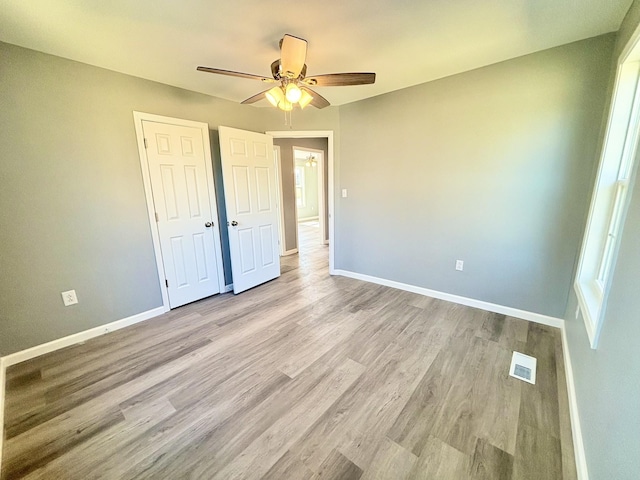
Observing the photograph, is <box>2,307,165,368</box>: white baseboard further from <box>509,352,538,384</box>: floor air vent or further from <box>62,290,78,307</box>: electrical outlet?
<box>509,352,538,384</box>: floor air vent

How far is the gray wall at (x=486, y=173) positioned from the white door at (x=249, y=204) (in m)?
1.13

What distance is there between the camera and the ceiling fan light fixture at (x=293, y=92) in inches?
72.3

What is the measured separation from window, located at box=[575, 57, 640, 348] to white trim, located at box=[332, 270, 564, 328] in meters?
0.66

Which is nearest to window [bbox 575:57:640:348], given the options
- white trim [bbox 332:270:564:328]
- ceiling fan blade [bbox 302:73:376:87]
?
white trim [bbox 332:270:564:328]

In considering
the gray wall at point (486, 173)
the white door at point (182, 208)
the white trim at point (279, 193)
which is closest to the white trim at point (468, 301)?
the gray wall at point (486, 173)

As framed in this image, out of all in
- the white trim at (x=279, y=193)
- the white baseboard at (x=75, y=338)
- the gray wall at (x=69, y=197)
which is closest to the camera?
the gray wall at (x=69, y=197)

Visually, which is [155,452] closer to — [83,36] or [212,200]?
[212,200]

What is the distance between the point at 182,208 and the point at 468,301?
340 centimetres

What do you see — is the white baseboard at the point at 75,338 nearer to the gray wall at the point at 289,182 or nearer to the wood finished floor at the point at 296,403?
the wood finished floor at the point at 296,403

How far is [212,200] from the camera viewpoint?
3.10m

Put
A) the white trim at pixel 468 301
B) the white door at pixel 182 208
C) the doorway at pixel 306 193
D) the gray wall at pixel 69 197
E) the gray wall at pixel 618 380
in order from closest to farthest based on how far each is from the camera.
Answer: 1. the gray wall at pixel 618 380
2. the gray wall at pixel 69 197
3. the white trim at pixel 468 301
4. the white door at pixel 182 208
5. the doorway at pixel 306 193

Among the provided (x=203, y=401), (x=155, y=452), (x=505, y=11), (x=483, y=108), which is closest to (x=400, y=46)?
(x=505, y=11)

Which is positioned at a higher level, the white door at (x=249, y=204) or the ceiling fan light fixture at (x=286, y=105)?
the ceiling fan light fixture at (x=286, y=105)

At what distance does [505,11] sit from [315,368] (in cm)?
275
